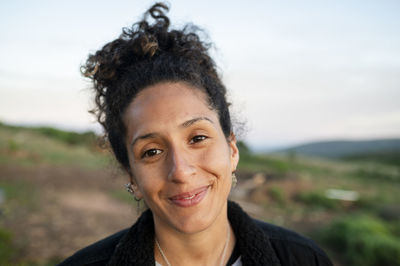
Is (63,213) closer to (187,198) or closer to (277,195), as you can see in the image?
(277,195)

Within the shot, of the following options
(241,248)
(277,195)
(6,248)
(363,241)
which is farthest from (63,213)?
(241,248)

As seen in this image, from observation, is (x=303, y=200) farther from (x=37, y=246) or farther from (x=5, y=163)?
(x=5, y=163)

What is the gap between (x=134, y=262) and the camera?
176 cm

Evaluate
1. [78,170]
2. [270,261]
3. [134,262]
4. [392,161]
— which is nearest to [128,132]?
[134,262]

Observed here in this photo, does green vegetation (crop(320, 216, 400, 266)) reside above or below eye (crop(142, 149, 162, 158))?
below

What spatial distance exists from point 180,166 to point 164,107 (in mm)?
321

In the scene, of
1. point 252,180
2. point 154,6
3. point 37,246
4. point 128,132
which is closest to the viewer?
point 128,132

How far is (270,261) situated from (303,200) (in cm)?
809

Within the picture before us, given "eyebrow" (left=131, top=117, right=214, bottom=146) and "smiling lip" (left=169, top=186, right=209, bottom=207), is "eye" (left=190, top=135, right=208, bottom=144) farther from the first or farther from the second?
"smiling lip" (left=169, top=186, right=209, bottom=207)

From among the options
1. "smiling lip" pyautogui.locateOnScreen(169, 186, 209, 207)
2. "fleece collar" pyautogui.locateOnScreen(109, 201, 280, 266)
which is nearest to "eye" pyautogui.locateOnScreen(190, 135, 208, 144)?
"smiling lip" pyautogui.locateOnScreen(169, 186, 209, 207)

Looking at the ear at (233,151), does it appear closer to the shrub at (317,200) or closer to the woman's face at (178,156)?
the woman's face at (178,156)

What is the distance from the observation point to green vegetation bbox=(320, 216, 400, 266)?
5112 mm

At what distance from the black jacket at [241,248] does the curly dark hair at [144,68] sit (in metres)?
0.44

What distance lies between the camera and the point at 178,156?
1.64 metres
